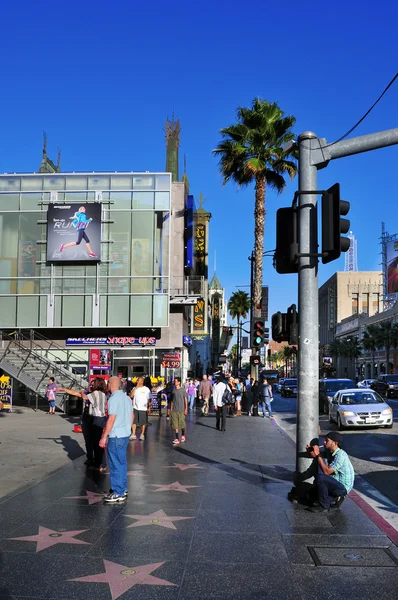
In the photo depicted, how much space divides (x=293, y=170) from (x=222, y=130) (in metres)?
3.79

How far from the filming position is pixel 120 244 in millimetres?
36812

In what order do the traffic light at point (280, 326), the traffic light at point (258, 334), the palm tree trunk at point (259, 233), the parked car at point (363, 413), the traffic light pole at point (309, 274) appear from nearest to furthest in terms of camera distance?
1. the traffic light pole at point (309, 274)
2. the traffic light at point (280, 326)
3. the parked car at point (363, 413)
4. the traffic light at point (258, 334)
5. the palm tree trunk at point (259, 233)

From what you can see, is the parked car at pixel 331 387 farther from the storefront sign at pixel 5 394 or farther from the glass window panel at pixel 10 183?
the glass window panel at pixel 10 183

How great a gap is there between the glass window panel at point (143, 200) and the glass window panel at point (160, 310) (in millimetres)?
5344

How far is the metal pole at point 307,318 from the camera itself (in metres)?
8.69

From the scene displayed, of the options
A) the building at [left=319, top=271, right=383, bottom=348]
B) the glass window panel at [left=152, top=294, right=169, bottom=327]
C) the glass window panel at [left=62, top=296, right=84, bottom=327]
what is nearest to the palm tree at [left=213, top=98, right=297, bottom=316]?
the glass window panel at [left=152, top=294, right=169, bottom=327]

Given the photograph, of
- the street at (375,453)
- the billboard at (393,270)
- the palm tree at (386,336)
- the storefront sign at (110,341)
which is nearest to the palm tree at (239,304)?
the palm tree at (386,336)

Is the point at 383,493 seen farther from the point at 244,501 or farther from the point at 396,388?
the point at 396,388

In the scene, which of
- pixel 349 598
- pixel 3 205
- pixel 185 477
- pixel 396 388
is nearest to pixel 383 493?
pixel 185 477

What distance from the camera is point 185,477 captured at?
10711 mm

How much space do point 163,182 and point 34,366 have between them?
1315 centimetres

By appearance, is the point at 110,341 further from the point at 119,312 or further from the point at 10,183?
the point at 10,183

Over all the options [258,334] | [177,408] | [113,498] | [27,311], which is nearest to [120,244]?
[27,311]

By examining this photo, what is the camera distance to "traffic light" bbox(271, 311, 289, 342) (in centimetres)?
939
